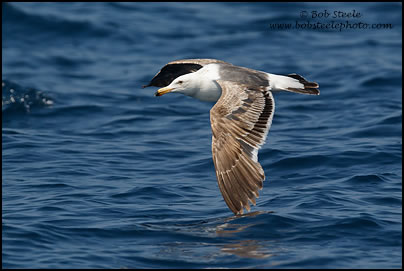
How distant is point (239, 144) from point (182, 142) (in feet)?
13.6

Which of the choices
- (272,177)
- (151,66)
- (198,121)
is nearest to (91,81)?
(151,66)

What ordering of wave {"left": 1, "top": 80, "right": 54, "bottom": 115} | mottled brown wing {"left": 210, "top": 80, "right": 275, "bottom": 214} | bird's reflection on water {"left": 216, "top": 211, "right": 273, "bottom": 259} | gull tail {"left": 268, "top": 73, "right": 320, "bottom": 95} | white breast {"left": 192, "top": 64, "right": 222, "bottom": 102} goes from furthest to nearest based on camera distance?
wave {"left": 1, "top": 80, "right": 54, "bottom": 115}, white breast {"left": 192, "top": 64, "right": 222, "bottom": 102}, gull tail {"left": 268, "top": 73, "right": 320, "bottom": 95}, mottled brown wing {"left": 210, "top": 80, "right": 275, "bottom": 214}, bird's reflection on water {"left": 216, "top": 211, "right": 273, "bottom": 259}

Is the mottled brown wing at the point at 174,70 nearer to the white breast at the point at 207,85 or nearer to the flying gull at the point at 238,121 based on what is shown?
the white breast at the point at 207,85

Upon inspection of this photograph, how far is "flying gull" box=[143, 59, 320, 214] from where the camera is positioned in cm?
809

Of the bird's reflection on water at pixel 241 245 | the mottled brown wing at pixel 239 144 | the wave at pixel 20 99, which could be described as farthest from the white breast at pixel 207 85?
the wave at pixel 20 99

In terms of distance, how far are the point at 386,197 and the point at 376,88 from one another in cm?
674

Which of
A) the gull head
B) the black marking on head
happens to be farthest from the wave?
the gull head

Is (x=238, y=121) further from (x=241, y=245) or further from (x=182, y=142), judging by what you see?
(x=182, y=142)

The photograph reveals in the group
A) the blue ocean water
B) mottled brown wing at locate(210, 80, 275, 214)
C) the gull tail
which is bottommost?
the blue ocean water

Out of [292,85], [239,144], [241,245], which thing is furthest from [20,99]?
[241,245]

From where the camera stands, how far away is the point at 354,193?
9523 mm

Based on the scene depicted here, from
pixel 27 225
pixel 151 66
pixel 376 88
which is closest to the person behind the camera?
pixel 27 225

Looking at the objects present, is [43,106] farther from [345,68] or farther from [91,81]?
[345,68]

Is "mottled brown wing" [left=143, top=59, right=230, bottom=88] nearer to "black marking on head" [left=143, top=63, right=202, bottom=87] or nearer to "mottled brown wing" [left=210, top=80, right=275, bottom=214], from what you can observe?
"black marking on head" [left=143, top=63, right=202, bottom=87]
